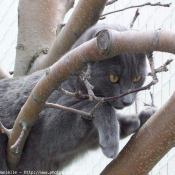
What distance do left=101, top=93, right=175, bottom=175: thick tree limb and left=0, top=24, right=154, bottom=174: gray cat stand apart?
0.10m

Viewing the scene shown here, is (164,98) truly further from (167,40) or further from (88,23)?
(167,40)

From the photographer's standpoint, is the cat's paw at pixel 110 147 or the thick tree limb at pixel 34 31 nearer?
the cat's paw at pixel 110 147

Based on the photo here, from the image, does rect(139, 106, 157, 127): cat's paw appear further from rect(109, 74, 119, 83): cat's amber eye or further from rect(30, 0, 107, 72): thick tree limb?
rect(30, 0, 107, 72): thick tree limb

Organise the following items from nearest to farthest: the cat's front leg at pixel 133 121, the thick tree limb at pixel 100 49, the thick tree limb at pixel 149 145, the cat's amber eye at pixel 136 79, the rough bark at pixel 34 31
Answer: the thick tree limb at pixel 100 49
the thick tree limb at pixel 149 145
the cat's amber eye at pixel 136 79
the cat's front leg at pixel 133 121
the rough bark at pixel 34 31

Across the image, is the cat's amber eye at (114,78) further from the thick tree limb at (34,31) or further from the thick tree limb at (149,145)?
the thick tree limb at (34,31)

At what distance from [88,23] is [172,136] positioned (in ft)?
2.19

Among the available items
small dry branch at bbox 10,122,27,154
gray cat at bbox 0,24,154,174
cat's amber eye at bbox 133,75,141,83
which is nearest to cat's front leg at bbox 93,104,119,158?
gray cat at bbox 0,24,154,174

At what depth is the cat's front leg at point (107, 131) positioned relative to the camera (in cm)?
139

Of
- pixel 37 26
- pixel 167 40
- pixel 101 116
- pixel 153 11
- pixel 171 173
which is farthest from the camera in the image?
pixel 153 11

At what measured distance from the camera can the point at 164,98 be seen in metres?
2.31

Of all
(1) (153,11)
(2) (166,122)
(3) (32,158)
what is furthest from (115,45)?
(1) (153,11)

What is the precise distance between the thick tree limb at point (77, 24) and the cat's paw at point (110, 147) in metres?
0.50

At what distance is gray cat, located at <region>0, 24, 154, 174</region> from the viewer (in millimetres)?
1429

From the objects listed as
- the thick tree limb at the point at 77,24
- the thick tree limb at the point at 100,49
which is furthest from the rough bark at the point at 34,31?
the thick tree limb at the point at 100,49
